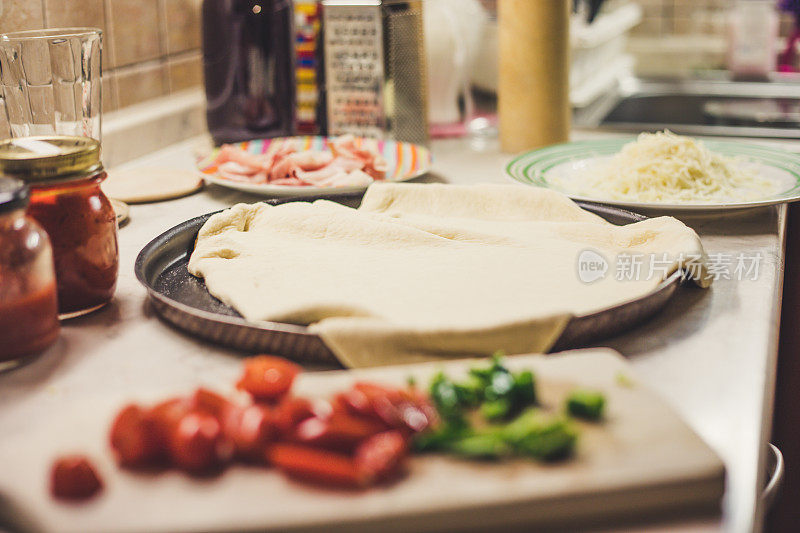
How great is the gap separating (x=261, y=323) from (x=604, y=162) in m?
0.81

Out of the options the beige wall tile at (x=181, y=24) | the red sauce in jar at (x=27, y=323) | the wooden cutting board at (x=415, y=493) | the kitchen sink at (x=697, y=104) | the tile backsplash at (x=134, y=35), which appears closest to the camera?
the wooden cutting board at (x=415, y=493)

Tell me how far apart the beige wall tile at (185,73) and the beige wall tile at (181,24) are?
2cm

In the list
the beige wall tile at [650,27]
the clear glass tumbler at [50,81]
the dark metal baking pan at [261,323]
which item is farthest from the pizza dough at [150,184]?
the beige wall tile at [650,27]

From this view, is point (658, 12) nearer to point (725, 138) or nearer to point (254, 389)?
point (725, 138)

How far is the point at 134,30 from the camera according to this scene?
1700 mm

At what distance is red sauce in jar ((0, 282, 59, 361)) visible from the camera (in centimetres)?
72

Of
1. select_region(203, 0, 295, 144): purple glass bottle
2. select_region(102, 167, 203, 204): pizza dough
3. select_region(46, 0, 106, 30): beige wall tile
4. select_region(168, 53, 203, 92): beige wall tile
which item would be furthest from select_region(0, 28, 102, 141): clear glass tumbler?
select_region(168, 53, 203, 92): beige wall tile

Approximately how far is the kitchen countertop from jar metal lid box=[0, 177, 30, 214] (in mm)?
150

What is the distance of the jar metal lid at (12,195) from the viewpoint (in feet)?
2.23

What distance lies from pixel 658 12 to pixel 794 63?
71 centimetres

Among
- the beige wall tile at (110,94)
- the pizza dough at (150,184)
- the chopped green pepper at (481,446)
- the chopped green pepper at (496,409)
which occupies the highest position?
the beige wall tile at (110,94)

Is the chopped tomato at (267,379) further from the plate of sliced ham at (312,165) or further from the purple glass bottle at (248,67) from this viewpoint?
the purple glass bottle at (248,67)

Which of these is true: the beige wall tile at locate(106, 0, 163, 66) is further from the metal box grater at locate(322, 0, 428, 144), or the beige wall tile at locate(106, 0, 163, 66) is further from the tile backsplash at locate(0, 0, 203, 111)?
the metal box grater at locate(322, 0, 428, 144)

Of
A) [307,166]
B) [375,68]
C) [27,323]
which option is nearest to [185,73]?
[375,68]
